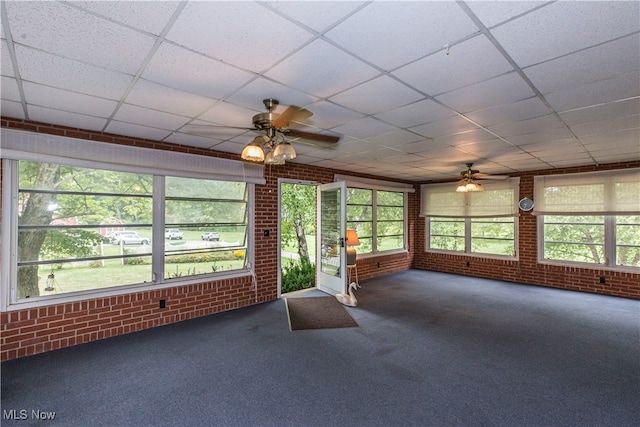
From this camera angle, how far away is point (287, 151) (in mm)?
2520

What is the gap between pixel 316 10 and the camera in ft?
4.78

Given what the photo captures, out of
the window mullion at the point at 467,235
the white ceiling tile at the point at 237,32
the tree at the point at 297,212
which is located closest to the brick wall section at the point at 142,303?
the tree at the point at 297,212

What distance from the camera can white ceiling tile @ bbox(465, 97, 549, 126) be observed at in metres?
2.64

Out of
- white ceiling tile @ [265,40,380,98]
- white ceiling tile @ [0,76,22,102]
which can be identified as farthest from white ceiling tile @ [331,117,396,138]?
white ceiling tile @ [0,76,22,102]

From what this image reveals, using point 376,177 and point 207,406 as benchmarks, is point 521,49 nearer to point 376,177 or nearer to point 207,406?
point 207,406

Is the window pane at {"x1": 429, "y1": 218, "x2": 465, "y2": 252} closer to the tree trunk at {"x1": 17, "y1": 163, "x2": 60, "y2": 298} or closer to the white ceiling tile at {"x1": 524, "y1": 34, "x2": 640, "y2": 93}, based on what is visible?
the white ceiling tile at {"x1": 524, "y1": 34, "x2": 640, "y2": 93}

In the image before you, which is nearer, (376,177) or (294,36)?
(294,36)

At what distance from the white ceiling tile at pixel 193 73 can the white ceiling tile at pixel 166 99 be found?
4.5 inches

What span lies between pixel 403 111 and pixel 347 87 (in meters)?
0.79

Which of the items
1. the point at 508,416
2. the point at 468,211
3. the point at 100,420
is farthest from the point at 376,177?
the point at 100,420

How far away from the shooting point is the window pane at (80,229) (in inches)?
126

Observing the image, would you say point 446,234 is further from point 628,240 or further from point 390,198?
point 628,240

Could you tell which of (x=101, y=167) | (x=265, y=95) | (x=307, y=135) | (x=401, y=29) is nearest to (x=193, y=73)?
(x=265, y=95)

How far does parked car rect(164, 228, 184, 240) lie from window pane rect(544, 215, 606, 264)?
738 centimetres
